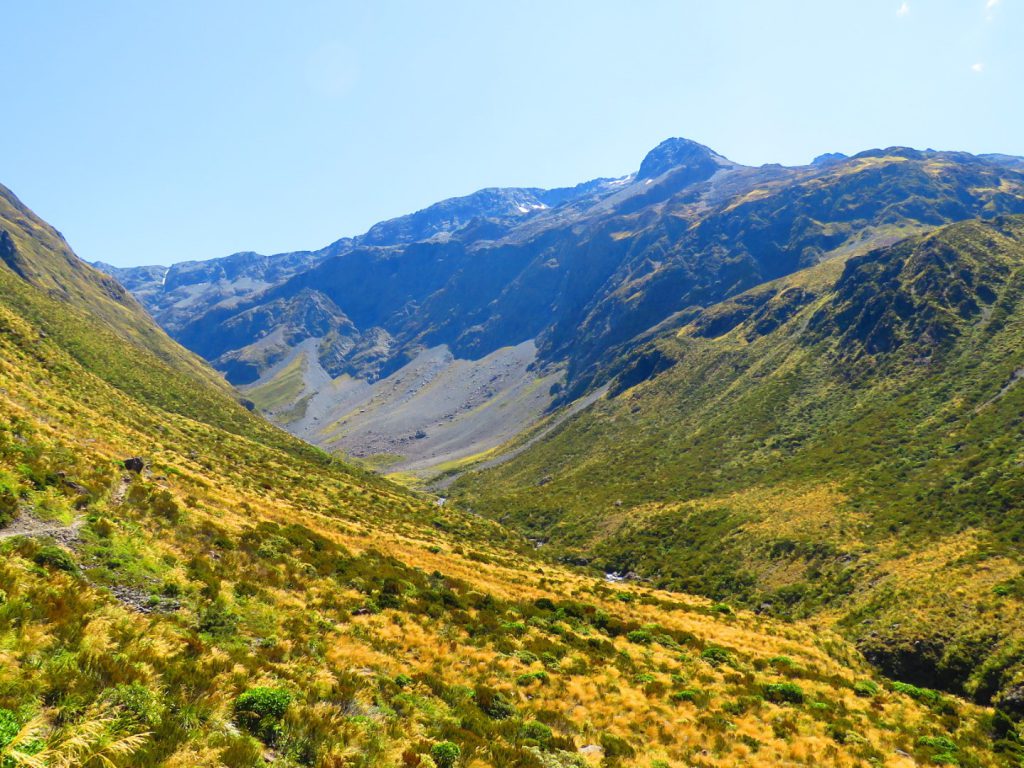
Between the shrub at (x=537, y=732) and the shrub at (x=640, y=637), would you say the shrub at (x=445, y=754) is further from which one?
the shrub at (x=640, y=637)

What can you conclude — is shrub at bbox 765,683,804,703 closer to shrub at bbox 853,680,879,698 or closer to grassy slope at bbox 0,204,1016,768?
grassy slope at bbox 0,204,1016,768

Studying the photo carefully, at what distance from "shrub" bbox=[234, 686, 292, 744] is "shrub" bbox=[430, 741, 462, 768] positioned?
3.33 m

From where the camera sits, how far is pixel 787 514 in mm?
81250

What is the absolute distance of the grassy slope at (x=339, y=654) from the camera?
9320 millimetres

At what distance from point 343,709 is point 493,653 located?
979 cm

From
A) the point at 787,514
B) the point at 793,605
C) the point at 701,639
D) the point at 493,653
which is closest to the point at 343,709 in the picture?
the point at 493,653

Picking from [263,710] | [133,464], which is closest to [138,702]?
[263,710]

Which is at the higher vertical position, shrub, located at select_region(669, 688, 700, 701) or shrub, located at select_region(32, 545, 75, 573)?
shrub, located at select_region(32, 545, 75, 573)

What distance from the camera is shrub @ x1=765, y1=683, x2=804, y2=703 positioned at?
73.8ft

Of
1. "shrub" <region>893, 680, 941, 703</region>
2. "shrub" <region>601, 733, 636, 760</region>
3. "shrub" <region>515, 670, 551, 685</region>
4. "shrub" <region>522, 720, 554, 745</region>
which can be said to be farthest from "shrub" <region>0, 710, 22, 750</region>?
"shrub" <region>893, 680, 941, 703</region>

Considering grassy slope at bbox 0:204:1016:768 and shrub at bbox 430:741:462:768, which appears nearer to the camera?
grassy slope at bbox 0:204:1016:768

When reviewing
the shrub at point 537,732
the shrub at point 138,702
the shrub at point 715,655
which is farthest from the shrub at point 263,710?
the shrub at point 715,655

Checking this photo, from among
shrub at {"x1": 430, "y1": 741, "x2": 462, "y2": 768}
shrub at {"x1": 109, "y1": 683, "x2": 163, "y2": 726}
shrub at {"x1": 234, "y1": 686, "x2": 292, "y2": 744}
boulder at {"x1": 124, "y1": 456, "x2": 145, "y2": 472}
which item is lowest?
shrub at {"x1": 430, "y1": 741, "x2": 462, "y2": 768}

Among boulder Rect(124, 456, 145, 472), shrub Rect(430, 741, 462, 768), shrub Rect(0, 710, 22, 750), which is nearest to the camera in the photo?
shrub Rect(0, 710, 22, 750)
